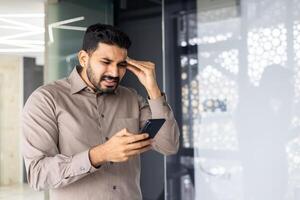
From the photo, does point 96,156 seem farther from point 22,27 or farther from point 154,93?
point 22,27

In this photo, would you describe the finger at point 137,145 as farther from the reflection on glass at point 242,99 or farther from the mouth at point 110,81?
the reflection on glass at point 242,99

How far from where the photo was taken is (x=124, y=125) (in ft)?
4.95

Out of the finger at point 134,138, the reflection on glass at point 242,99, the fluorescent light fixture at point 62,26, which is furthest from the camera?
the fluorescent light fixture at point 62,26

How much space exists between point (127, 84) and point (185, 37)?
750 millimetres

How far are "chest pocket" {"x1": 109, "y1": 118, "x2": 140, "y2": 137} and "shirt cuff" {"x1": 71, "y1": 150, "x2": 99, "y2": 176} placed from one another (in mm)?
244

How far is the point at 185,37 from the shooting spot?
377 centimetres

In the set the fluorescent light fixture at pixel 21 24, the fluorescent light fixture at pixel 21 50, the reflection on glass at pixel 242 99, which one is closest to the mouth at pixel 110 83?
the reflection on glass at pixel 242 99

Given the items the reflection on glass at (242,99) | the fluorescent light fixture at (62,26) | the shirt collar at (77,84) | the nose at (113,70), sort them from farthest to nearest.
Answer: the fluorescent light fixture at (62,26)
the reflection on glass at (242,99)
the shirt collar at (77,84)
the nose at (113,70)

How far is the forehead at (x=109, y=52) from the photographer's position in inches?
54.7

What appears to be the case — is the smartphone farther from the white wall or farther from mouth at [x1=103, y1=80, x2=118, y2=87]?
the white wall

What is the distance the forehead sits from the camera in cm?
139

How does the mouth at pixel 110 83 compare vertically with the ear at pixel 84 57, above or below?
below

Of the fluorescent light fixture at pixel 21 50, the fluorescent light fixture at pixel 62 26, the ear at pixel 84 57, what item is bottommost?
the ear at pixel 84 57

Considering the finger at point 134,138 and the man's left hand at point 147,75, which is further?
the man's left hand at point 147,75
